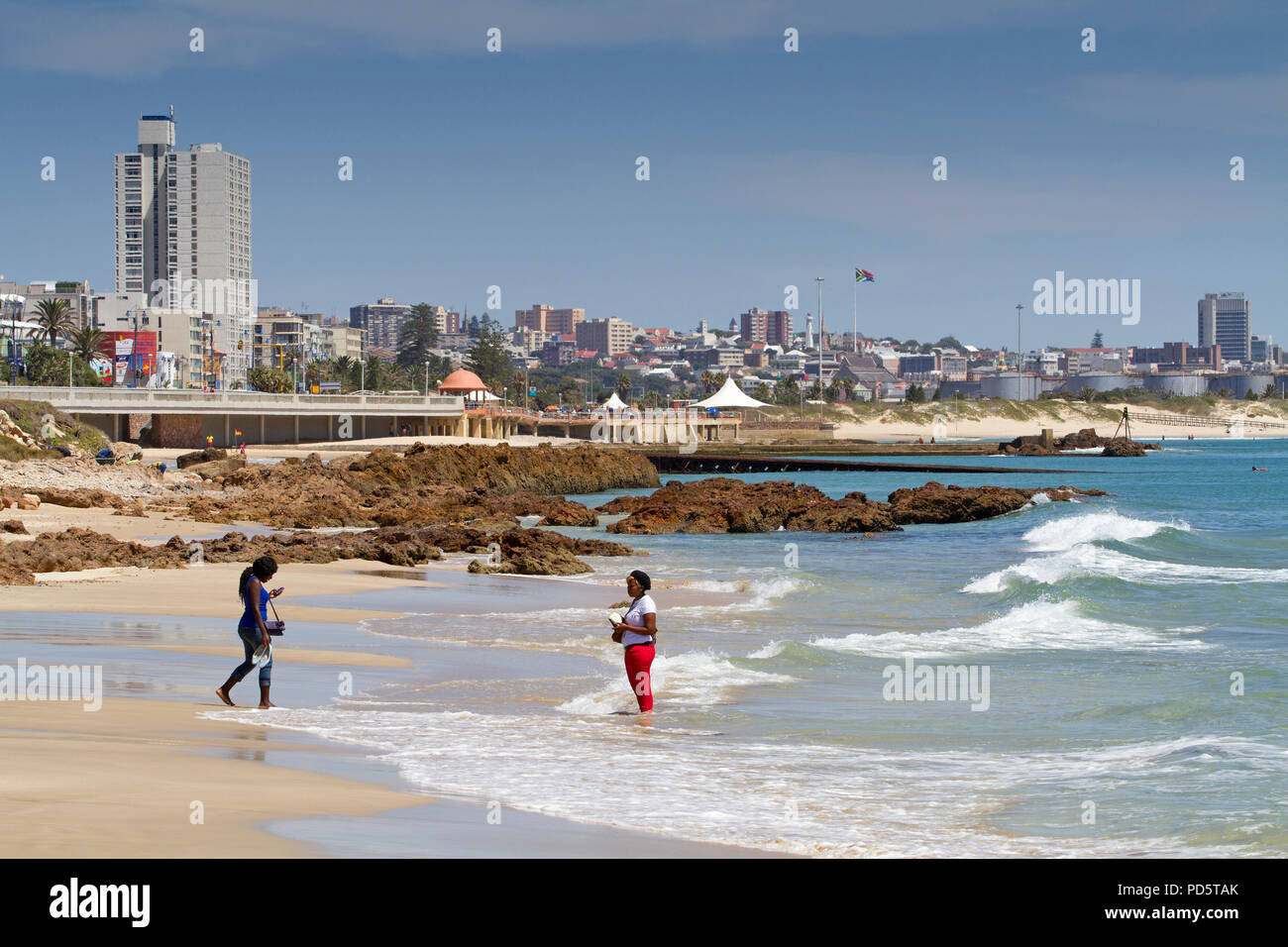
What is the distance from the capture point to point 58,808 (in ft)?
22.2

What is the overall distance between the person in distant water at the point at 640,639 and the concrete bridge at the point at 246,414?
65096 millimetres

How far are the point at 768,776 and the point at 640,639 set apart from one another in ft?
8.02

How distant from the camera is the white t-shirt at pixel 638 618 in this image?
37.1 feet

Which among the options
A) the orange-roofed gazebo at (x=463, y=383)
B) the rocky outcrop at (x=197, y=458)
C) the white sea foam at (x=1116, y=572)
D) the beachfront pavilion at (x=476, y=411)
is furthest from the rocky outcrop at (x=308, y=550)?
the orange-roofed gazebo at (x=463, y=383)

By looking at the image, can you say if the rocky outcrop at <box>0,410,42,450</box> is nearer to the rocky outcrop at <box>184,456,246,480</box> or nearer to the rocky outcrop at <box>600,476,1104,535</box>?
the rocky outcrop at <box>184,456,246,480</box>

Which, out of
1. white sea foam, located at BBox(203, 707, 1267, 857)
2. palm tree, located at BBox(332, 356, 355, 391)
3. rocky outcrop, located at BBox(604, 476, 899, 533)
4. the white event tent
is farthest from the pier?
palm tree, located at BBox(332, 356, 355, 391)

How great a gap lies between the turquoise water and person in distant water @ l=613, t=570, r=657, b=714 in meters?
0.38

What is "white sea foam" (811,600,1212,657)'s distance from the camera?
1597 centimetres

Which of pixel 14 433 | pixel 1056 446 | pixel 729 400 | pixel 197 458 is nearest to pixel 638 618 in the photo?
pixel 14 433

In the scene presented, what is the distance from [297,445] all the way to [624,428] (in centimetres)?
3976

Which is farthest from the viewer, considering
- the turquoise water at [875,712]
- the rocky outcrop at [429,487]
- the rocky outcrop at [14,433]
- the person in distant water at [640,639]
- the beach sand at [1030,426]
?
the beach sand at [1030,426]

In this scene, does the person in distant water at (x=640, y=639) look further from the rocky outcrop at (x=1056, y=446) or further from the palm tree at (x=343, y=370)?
the palm tree at (x=343, y=370)
